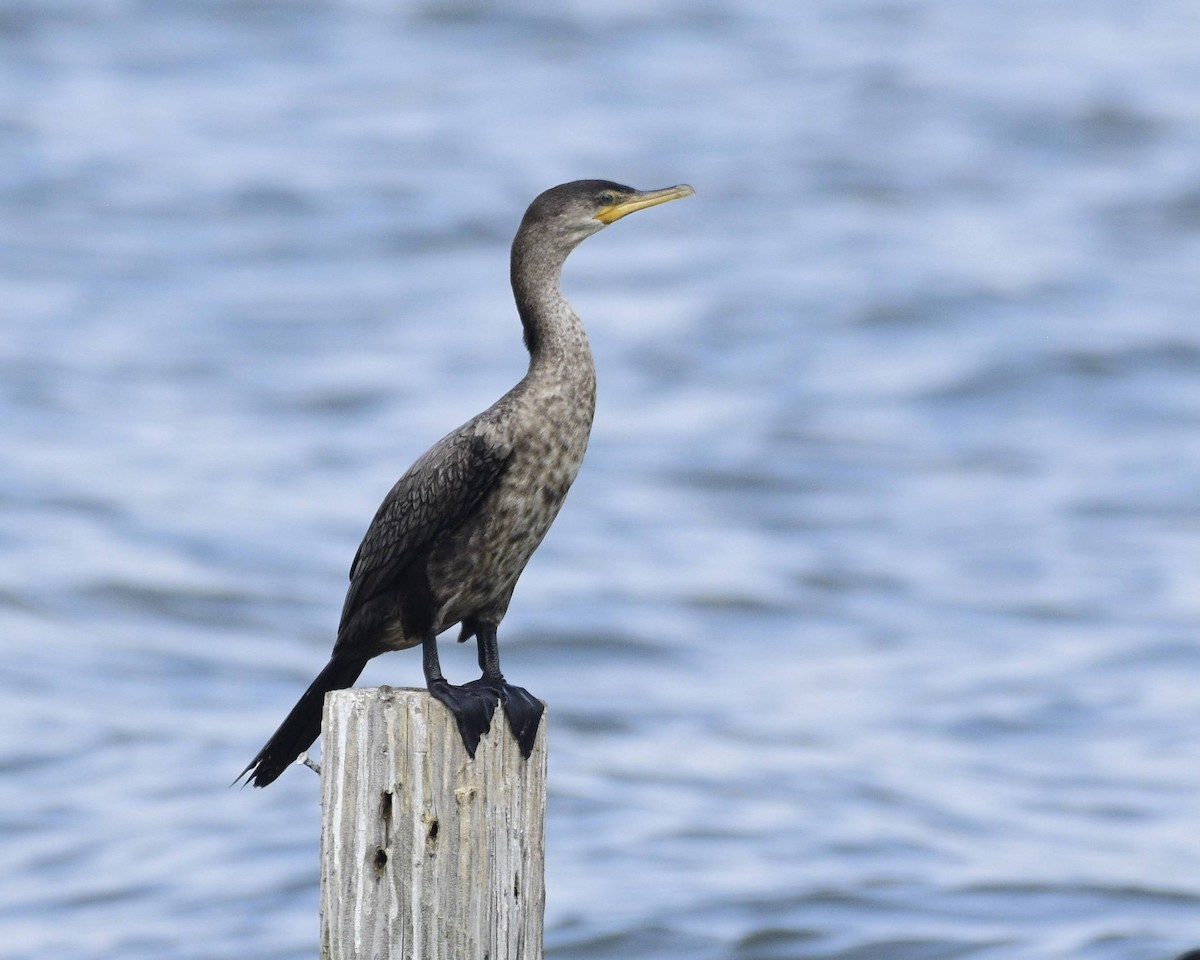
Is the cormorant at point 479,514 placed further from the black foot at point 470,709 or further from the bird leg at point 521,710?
the black foot at point 470,709

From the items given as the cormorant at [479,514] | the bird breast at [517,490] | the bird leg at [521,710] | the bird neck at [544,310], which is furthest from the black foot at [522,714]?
the bird neck at [544,310]

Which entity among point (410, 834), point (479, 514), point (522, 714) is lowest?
point (410, 834)

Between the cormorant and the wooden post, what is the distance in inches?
17.0

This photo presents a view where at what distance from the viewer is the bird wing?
525 centimetres

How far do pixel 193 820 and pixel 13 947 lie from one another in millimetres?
2594

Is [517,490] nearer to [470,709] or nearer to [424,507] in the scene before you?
[424,507]

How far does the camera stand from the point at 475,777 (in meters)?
4.70

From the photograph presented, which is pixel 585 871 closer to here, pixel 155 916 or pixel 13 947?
pixel 155 916

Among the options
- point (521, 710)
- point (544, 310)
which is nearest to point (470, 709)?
point (521, 710)

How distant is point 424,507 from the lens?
5.33 m

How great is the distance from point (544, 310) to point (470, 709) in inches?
47.1

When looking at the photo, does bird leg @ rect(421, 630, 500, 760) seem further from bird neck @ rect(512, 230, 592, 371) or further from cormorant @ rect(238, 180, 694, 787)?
bird neck @ rect(512, 230, 592, 371)

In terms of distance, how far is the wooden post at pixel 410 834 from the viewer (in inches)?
182

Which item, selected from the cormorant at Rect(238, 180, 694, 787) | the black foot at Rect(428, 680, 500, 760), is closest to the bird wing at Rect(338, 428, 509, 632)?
the cormorant at Rect(238, 180, 694, 787)
